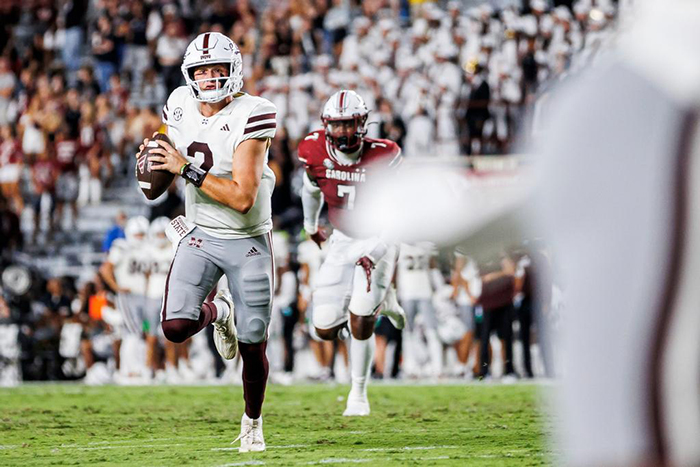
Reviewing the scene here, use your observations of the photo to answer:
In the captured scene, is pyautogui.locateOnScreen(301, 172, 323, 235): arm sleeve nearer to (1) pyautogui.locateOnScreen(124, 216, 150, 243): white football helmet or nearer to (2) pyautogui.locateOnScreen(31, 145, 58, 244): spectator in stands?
(1) pyautogui.locateOnScreen(124, 216, 150, 243): white football helmet

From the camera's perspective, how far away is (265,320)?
5336 millimetres

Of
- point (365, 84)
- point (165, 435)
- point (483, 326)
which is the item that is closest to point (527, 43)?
point (365, 84)

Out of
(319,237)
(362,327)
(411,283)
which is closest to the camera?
(362,327)

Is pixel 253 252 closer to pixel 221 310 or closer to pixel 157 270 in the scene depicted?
pixel 221 310

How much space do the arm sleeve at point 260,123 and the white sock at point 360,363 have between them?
242 cm

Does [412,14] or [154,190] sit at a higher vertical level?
[412,14]

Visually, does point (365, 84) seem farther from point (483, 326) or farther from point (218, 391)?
point (218, 391)

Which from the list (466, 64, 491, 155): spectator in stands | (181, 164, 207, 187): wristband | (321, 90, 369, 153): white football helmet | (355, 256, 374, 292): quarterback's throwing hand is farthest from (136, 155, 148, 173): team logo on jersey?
(466, 64, 491, 155): spectator in stands

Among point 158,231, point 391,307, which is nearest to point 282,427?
point 391,307

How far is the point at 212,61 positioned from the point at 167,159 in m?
0.50

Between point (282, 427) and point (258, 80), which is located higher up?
point (258, 80)

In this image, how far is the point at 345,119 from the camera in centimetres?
739

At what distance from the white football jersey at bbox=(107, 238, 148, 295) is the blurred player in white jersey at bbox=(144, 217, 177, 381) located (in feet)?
0.22

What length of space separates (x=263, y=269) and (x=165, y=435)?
1.57 metres
